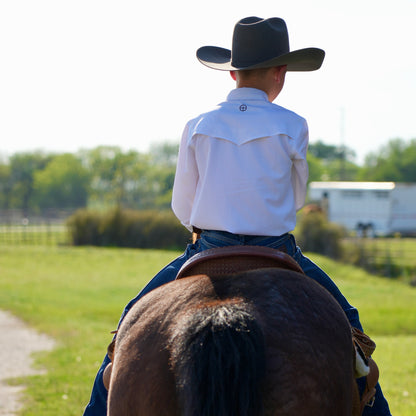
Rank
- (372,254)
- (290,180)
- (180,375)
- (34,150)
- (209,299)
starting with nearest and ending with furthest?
1. (180,375)
2. (209,299)
3. (290,180)
4. (372,254)
5. (34,150)

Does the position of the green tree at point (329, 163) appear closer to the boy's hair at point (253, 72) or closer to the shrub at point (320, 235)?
the shrub at point (320, 235)

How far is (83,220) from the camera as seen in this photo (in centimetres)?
3030

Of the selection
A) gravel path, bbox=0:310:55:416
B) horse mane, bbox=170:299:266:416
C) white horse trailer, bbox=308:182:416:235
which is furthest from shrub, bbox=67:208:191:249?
horse mane, bbox=170:299:266:416

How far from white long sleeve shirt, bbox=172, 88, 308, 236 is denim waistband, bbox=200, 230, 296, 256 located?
38 millimetres

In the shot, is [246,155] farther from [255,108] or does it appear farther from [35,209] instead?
[35,209]

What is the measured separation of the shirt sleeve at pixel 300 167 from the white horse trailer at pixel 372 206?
36686 mm

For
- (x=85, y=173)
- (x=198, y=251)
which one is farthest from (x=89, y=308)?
(x=85, y=173)

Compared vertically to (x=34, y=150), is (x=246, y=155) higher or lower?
lower

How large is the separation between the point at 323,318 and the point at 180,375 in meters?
0.57

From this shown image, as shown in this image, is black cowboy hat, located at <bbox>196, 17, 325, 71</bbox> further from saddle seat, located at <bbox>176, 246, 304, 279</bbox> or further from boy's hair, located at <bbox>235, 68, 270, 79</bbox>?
saddle seat, located at <bbox>176, 246, 304, 279</bbox>

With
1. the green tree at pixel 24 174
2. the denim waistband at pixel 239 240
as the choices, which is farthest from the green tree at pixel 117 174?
the denim waistband at pixel 239 240

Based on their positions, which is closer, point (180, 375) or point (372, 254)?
point (180, 375)

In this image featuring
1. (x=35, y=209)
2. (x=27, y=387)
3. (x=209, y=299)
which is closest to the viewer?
(x=209, y=299)

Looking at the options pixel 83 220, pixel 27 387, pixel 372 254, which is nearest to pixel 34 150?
pixel 83 220
